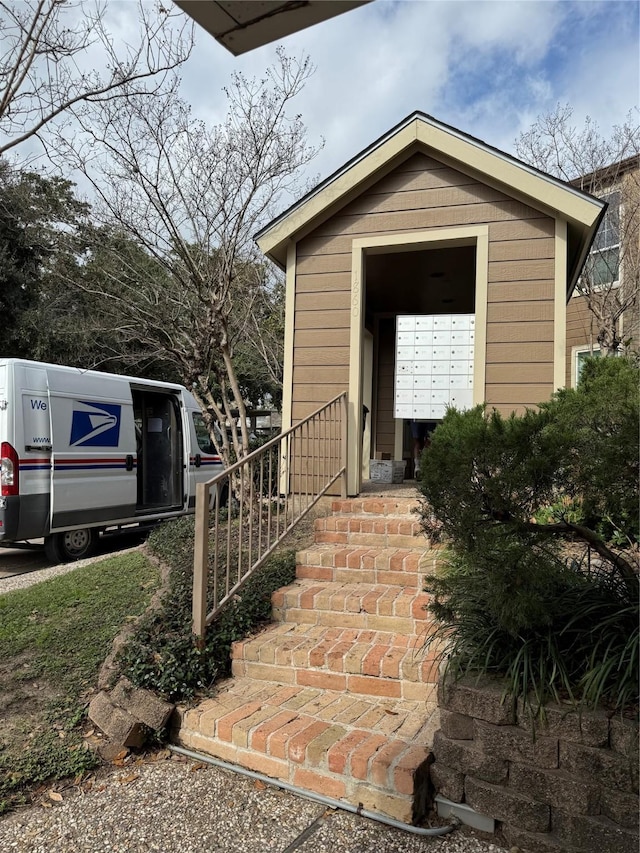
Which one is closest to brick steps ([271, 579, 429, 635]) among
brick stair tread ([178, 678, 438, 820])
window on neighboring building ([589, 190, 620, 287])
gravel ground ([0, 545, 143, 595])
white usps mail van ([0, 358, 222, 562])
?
brick stair tread ([178, 678, 438, 820])

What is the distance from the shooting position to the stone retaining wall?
6.56ft

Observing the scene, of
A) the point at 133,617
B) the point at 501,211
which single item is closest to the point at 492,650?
the point at 133,617

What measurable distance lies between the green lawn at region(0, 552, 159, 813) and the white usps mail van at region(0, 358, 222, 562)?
1.60m

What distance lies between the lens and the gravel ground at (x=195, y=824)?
219 centimetres

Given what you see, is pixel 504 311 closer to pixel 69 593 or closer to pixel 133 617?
pixel 133 617

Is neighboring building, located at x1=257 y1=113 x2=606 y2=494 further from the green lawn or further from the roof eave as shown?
the green lawn

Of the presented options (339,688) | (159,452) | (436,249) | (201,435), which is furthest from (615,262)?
(339,688)

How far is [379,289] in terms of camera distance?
714cm

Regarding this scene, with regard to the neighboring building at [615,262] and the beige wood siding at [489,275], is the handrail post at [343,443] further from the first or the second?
the neighboring building at [615,262]

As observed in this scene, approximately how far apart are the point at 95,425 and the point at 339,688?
4.99m

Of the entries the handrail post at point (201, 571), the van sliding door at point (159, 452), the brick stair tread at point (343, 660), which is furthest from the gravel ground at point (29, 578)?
the brick stair tread at point (343, 660)

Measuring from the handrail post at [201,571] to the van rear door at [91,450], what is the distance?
368 cm

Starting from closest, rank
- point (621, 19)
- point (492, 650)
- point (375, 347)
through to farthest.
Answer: point (621, 19), point (492, 650), point (375, 347)

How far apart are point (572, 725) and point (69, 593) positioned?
366cm
